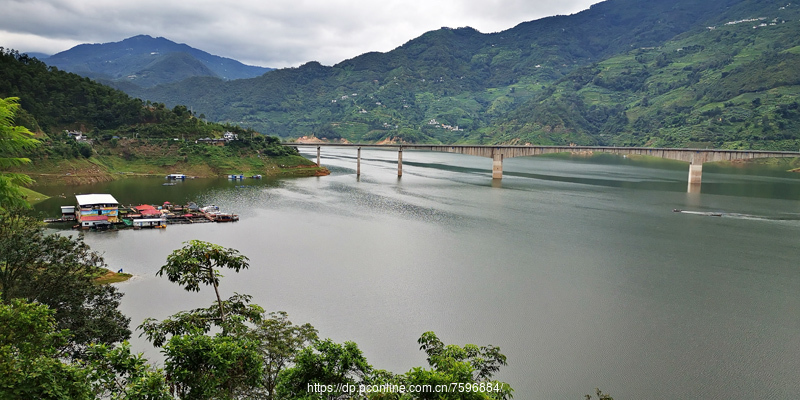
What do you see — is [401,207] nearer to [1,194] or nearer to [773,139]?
[1,194]

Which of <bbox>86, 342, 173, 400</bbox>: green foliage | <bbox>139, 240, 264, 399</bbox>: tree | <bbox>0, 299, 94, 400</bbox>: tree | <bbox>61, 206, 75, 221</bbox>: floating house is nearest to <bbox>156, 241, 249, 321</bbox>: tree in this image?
<bbox>139, 240, 264, 399</bbox>: tree

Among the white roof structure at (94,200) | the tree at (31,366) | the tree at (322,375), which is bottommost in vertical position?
the tree at (322,375)

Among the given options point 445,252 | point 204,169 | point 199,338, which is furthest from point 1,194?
point 204,169

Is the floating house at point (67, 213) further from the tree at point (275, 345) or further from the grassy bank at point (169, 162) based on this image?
the tree at point (275, 345)

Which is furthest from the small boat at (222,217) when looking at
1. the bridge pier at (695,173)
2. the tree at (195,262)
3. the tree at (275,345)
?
the bridge pier at (695,173)

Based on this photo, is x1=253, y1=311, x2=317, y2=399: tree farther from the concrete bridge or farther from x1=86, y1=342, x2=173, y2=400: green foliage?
the concrete bridge

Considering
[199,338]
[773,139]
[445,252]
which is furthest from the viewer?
[773,139]

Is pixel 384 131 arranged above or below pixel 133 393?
above

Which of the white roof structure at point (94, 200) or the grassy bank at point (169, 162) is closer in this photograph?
the white roof structure at point (94, 200)
